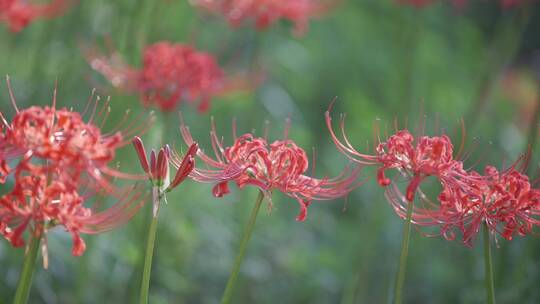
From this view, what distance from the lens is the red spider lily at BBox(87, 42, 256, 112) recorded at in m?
2.30

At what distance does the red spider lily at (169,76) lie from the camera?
7.54 feet

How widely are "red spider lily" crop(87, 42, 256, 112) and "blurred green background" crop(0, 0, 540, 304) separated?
0.09 m

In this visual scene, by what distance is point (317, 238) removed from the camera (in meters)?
3.83

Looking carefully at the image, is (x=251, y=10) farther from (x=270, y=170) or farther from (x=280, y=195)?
(x=270, y=170)

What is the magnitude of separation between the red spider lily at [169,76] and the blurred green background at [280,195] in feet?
0.29

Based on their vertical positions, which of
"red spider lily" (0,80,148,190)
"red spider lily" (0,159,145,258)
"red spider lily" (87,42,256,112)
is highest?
"red spider lily" (87,42,256,112)

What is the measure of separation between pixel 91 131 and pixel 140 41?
3.70 ft

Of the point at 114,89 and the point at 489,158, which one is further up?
the point at 489,158

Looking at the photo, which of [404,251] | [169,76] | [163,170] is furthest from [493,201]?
[169,76]

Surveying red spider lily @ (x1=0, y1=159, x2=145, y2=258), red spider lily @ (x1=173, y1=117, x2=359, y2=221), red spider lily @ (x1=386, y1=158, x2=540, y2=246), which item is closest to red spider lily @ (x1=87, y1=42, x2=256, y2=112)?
red spider lily @ (x1=173, y1=117, x2=359, y2=221)

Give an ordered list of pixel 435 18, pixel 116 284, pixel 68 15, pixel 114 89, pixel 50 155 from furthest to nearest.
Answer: pixel 435 18, pixel 68 15, pixel 116 284, pixel 114 89, pixel 50 155

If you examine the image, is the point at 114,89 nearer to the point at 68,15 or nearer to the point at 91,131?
the point at 68,15

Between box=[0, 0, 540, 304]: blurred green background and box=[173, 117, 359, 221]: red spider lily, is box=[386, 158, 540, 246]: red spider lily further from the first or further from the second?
box=[0, 0, 540, 304]: blurred green background

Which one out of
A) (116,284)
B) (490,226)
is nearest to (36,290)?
(116,284)
